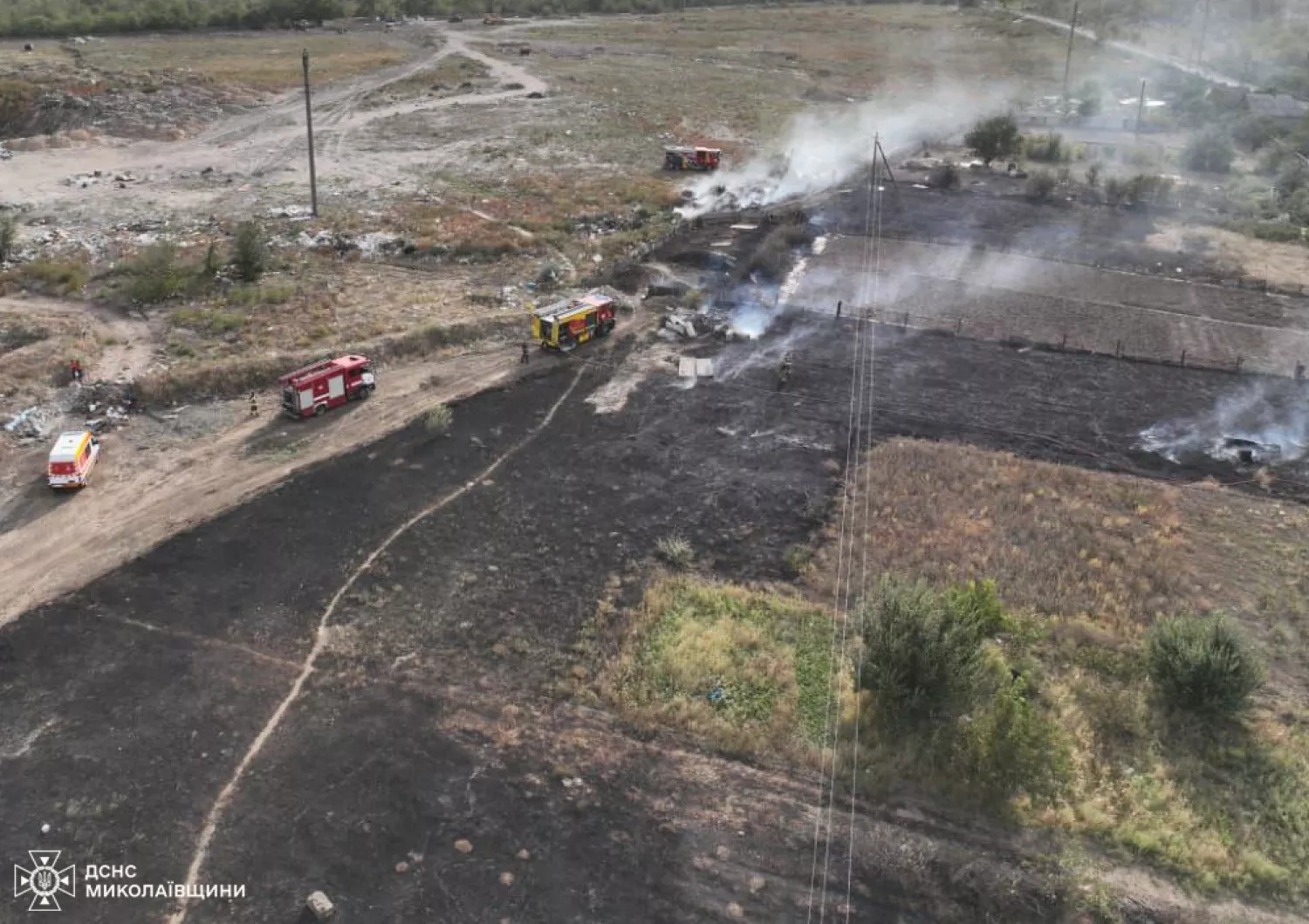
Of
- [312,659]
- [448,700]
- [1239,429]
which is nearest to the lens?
[448,700]

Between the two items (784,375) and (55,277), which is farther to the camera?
(55,277)

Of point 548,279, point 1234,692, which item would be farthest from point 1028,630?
point 548,279

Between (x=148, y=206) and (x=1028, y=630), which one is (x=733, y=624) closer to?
(x=1028, y=630)

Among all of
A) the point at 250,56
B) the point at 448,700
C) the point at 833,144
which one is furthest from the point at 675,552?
the point at 250,56

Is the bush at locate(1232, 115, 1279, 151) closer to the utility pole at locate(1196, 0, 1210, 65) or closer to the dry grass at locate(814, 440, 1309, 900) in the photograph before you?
the utility pole at locate(1196, 0, 1210, 65)

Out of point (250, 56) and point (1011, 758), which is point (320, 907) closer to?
point (1011, 758)

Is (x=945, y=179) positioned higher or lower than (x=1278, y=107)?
lower
